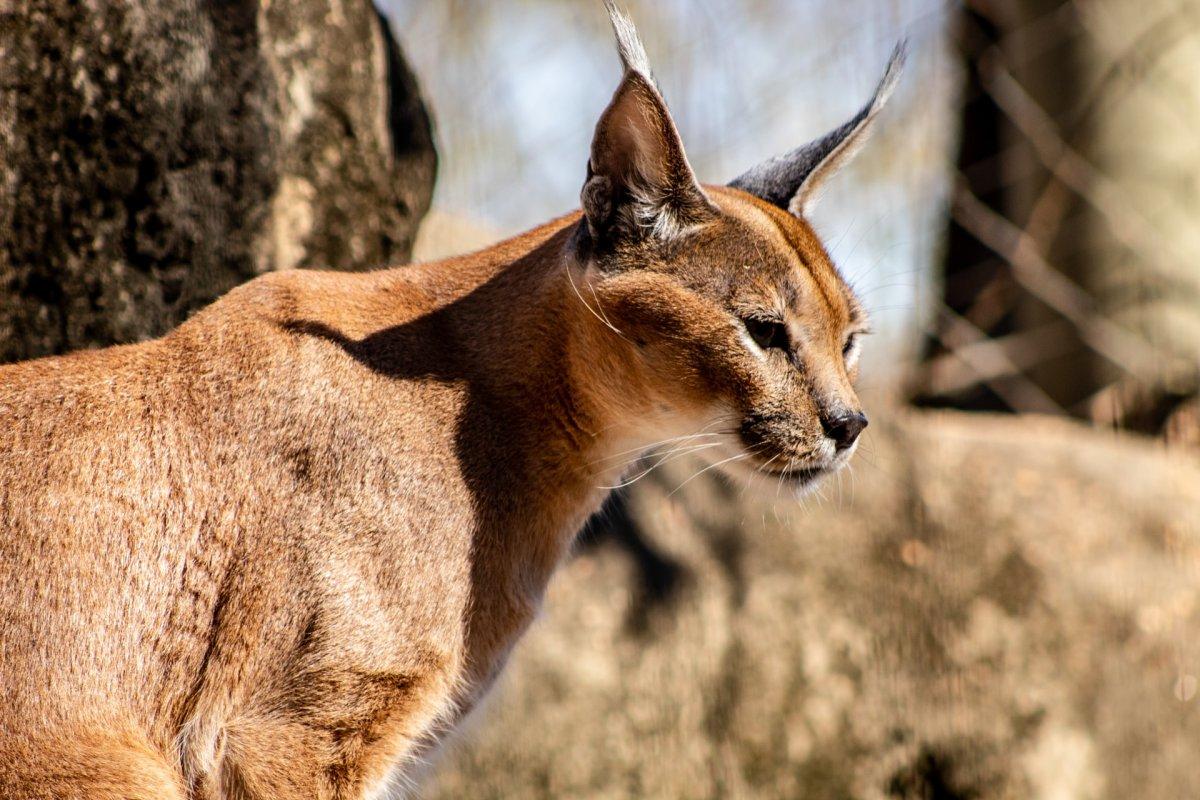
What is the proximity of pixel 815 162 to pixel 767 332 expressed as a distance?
2.70ft

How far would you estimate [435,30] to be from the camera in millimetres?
7305

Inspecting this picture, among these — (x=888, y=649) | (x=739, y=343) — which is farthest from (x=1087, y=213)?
(x=739, y=343)

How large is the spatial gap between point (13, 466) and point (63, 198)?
1133mm

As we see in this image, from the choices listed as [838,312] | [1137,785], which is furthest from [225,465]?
[1137,785]

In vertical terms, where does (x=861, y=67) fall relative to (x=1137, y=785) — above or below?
above

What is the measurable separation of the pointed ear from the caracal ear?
1.92 ft

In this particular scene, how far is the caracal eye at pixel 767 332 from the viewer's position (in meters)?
3.57

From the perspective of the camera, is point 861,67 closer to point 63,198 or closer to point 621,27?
point 621,27

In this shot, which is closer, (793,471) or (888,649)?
(793,471)

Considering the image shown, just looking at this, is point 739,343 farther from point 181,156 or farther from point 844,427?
point 181,156

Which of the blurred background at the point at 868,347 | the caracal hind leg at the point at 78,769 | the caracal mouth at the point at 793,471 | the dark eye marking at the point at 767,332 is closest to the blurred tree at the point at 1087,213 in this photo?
the blurred background at the point at 868,347

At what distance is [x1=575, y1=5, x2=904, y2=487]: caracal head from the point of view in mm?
3537

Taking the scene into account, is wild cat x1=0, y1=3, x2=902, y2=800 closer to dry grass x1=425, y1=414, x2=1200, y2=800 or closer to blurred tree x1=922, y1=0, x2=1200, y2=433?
dry grass x1=425, y1=414, x2=1200, y2=800

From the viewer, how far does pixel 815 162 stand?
4.11 metres
